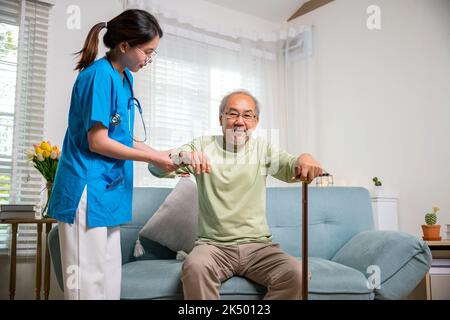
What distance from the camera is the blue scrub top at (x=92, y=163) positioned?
1.19m

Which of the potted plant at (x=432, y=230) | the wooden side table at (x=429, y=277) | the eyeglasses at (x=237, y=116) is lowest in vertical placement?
the wooden side table at (x=429, y=277)

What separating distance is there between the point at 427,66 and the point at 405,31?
37 centimetres

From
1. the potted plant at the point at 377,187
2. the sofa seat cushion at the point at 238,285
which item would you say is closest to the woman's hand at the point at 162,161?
the sofa seat cushion at the point at 238,285

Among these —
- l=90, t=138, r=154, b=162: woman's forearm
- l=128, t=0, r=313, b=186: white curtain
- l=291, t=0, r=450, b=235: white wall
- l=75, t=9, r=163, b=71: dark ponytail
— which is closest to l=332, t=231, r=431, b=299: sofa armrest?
l=90, t=138, r=154, b=162: woman's forearm

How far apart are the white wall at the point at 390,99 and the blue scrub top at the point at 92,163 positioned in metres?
2.61

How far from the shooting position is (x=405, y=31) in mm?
3416

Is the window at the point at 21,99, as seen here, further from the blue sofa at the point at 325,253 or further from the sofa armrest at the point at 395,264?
the sofa armrest at the point at 395,264

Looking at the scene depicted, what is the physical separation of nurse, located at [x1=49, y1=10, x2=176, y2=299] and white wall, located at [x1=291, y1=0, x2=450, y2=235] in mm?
2549

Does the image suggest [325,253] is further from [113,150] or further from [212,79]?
[212,79]

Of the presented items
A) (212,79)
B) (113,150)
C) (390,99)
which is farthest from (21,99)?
(390,99)

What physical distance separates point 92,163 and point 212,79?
9.01 ft

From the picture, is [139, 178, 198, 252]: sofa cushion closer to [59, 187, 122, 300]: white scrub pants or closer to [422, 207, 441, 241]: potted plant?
[59, 187, 122, 300]: white scrub pants
